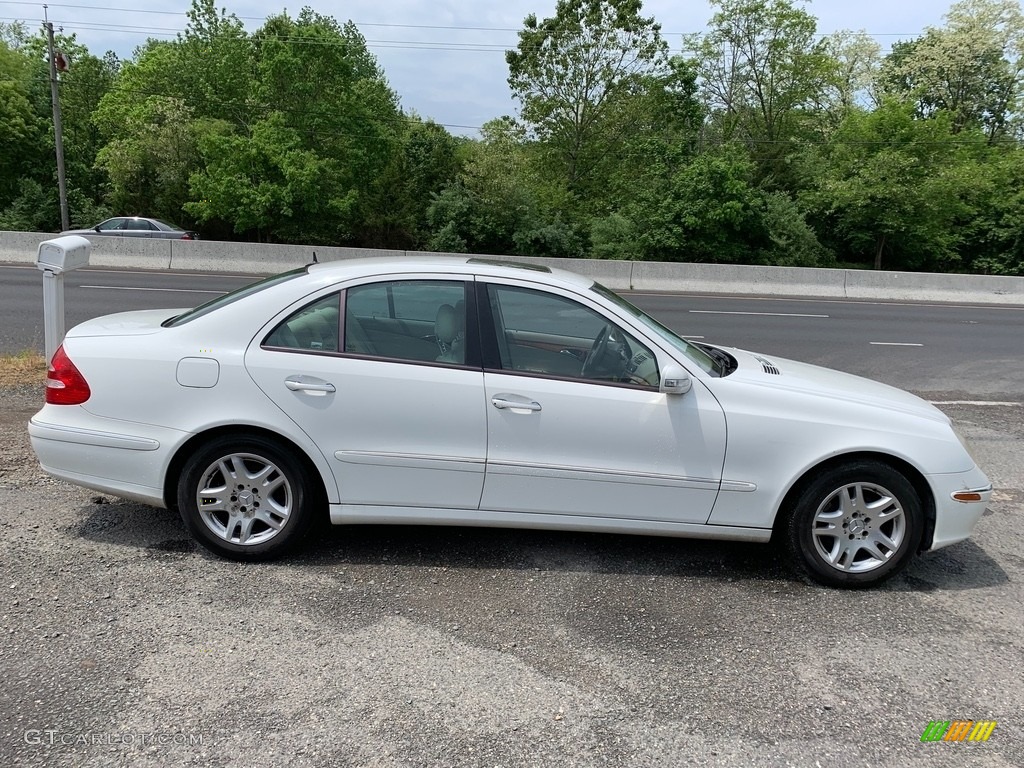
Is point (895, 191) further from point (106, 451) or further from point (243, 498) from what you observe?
point (106, 451)

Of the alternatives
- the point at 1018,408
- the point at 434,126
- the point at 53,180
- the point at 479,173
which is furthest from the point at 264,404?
the point at 53,180

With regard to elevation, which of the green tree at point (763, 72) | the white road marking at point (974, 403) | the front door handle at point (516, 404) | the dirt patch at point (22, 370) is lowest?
the dirt patch at point (22, 370)

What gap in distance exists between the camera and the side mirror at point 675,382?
148 inches

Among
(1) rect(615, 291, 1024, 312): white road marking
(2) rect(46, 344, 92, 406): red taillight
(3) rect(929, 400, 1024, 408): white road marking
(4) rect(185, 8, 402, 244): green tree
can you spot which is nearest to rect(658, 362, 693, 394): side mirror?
(2) rect(46, 344, 92, 406): red taillight

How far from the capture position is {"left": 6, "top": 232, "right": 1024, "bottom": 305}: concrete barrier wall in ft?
72.1

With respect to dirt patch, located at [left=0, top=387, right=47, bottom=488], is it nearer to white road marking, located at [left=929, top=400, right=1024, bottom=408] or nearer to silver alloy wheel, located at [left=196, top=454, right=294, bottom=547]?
silver alloy wheel, located at [left=196, top=454, right=294, bottom=547]

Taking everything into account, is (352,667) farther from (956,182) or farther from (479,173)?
(956,182)

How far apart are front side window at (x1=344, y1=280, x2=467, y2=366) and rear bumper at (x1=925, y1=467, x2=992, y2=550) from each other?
8.01 ft

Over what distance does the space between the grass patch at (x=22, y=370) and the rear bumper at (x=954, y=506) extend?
728 centimetres

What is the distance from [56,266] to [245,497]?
3.23m

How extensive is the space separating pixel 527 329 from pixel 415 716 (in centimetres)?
194

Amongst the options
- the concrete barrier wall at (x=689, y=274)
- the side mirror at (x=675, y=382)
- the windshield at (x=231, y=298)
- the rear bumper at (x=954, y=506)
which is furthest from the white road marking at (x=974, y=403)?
the concrete barrier wall at (x=689, y=274)

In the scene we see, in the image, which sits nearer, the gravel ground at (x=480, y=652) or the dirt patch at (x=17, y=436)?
the gravel ground at (x=480, y=652)

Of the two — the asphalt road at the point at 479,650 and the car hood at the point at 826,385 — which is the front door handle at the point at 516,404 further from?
the car hood at the point at 826,385
